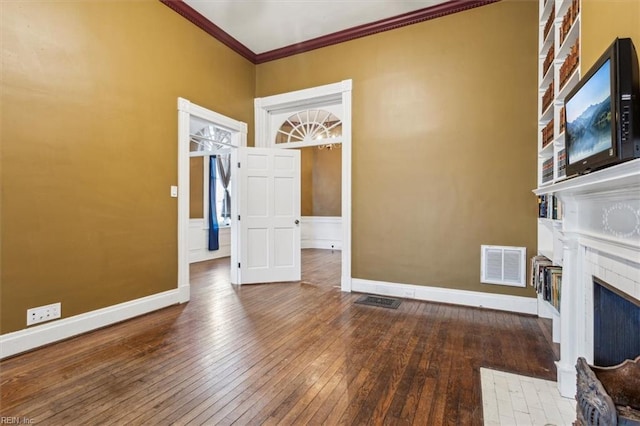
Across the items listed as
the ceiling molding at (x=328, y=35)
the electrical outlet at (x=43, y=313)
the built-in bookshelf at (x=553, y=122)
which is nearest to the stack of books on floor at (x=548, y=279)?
the built-in bookshelf at (x=553, y=122)

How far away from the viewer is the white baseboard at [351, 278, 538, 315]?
322cm

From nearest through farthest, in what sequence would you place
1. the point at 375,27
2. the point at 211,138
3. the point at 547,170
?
the point at 547,170 → the point at 375,27 → the point at 211,138

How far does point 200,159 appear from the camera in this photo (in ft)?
22.6

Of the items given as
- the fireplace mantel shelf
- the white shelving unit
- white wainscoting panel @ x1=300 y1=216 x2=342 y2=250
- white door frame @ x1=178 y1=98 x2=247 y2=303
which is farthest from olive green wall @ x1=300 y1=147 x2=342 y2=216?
the fireplace mantel shelf

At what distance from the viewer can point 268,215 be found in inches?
176

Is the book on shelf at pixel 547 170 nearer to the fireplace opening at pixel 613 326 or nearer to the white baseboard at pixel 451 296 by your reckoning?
the white baseboard at pixel 451 296

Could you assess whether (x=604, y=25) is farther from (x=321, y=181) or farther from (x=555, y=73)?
(x=321, y=181)

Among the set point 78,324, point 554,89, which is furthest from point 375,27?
point 78,324

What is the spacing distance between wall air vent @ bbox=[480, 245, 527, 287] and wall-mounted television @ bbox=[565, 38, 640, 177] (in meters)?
1.80

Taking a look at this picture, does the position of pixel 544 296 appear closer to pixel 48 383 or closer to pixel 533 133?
pixel 533 133

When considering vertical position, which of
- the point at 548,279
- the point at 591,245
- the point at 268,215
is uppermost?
the point at 268,215

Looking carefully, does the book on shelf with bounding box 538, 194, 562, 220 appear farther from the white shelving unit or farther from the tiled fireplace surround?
the tiled fireplace surround

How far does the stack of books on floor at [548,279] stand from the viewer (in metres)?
2.34

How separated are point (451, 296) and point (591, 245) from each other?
6.67 ft
